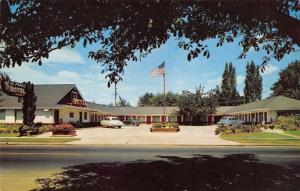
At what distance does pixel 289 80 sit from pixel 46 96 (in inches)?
2652

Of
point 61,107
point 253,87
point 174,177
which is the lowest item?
point 174,177

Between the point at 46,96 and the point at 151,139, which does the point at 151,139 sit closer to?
the point at 151,139

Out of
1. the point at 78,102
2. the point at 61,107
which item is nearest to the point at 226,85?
the point at 78,102

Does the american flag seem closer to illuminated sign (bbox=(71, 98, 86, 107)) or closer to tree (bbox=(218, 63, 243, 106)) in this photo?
illuminated sign (bbox=(71, 98, 86, 107))

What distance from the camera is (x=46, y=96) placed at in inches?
2013

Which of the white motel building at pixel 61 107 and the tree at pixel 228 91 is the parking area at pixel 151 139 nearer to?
the white motel building at pixel 61 107

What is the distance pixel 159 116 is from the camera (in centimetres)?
9250

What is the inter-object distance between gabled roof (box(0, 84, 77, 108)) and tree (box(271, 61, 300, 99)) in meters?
60.0

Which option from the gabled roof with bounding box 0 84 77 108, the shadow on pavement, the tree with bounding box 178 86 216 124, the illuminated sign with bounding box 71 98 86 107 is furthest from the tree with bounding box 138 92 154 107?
the shadow on pavement

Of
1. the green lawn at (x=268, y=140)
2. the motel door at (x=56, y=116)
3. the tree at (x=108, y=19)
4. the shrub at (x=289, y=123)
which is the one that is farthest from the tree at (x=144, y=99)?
the tree at (x=108, y=19)

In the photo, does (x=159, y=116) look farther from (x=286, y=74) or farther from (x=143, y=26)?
(x=143, y=26)

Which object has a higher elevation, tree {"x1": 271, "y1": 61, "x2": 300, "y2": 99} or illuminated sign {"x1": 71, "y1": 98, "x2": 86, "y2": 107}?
tree {"x1": 271, "y1": 61, "x2": 300, "y2": 99}

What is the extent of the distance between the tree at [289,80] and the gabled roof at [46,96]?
60050 mm

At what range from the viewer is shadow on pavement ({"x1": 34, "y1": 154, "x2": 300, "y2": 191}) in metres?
9.99
